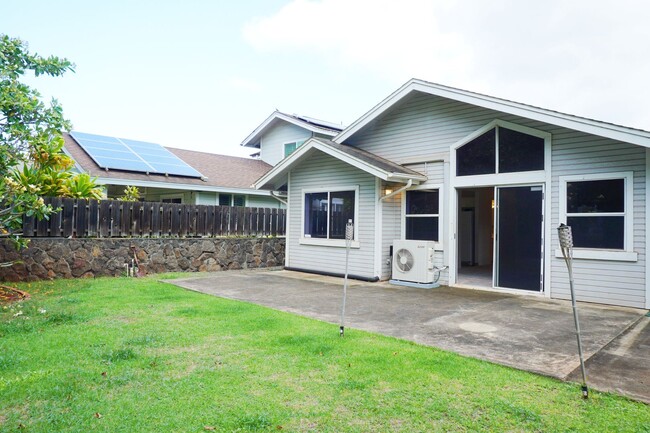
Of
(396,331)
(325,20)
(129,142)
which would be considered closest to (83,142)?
(129,142)

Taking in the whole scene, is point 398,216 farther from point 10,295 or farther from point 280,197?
point 10,295

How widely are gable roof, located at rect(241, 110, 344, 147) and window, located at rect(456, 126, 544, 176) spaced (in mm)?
8650

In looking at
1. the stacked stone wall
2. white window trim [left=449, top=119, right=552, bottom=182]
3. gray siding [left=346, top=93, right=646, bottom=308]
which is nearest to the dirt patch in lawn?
the stacked stone wall

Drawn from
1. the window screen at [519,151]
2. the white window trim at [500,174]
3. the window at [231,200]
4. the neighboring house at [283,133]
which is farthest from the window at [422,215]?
the window at [231,200]

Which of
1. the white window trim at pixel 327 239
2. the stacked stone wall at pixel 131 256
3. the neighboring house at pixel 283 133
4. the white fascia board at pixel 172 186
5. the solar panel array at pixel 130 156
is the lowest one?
the stacked stone wall at pixel 131 256

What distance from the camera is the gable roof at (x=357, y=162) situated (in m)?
9.16

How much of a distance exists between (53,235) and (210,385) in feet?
26.4

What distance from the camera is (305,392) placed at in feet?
10.9

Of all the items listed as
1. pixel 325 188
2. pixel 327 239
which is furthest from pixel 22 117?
pixel 327 239

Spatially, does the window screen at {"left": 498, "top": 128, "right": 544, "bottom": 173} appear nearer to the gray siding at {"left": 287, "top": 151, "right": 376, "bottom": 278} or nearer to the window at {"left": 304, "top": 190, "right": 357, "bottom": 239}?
the gray siding at {"left": 287, "top": 151, "right": 376, "bottom": 278}

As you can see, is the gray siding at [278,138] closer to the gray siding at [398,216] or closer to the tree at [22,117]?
the gray siding at [398,216]

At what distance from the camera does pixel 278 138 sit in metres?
19.0

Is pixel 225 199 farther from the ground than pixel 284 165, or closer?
closer

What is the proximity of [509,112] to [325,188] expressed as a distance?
504 centimetres
